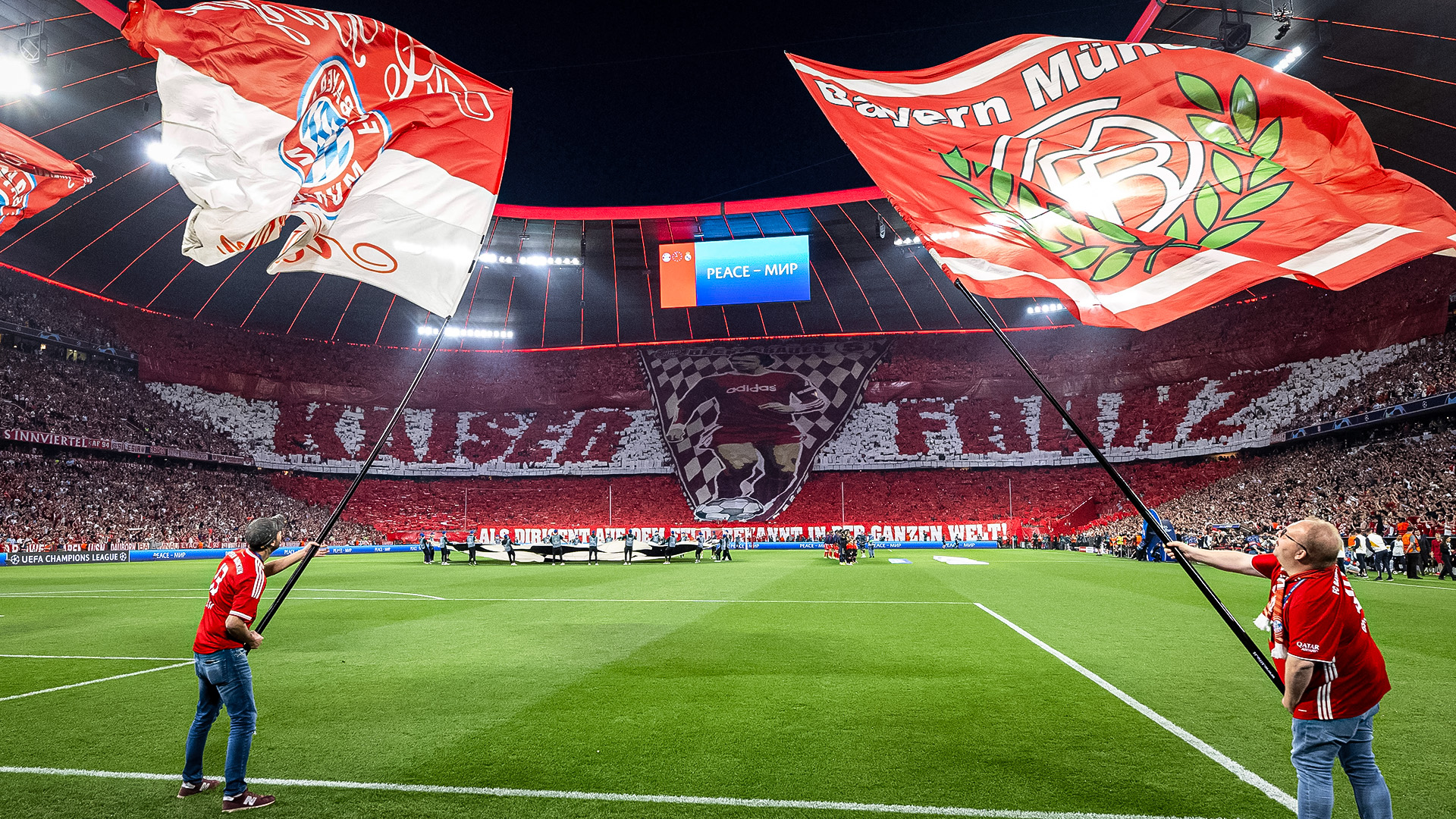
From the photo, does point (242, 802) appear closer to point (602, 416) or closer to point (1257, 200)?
point (1257, 200)

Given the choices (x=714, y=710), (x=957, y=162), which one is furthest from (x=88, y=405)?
(x=957, y=162)

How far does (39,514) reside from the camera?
34.3 metres

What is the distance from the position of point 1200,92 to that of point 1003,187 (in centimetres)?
185

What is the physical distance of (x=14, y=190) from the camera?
10.1 m

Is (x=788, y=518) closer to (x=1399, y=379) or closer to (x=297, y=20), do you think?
(x=1399, y=379)

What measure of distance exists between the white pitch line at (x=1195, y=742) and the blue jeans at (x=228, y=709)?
5.81 metres

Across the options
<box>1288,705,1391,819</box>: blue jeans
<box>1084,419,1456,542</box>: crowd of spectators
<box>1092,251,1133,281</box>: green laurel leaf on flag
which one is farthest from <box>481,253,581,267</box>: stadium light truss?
<box>1288,705,1391,819</box>: blue jeans

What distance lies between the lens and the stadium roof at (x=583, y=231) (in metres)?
20.6

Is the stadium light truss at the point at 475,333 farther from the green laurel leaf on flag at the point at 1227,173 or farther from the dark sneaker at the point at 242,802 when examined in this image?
the green laurel leaf on flag at the point at 1227,173

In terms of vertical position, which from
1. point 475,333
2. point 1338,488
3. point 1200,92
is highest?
point 475,333

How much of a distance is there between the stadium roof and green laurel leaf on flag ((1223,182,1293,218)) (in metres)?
15.9

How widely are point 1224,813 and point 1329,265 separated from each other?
4.62m

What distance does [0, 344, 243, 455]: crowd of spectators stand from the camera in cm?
3766

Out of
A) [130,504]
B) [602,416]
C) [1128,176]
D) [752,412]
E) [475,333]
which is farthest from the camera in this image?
[602,416]
